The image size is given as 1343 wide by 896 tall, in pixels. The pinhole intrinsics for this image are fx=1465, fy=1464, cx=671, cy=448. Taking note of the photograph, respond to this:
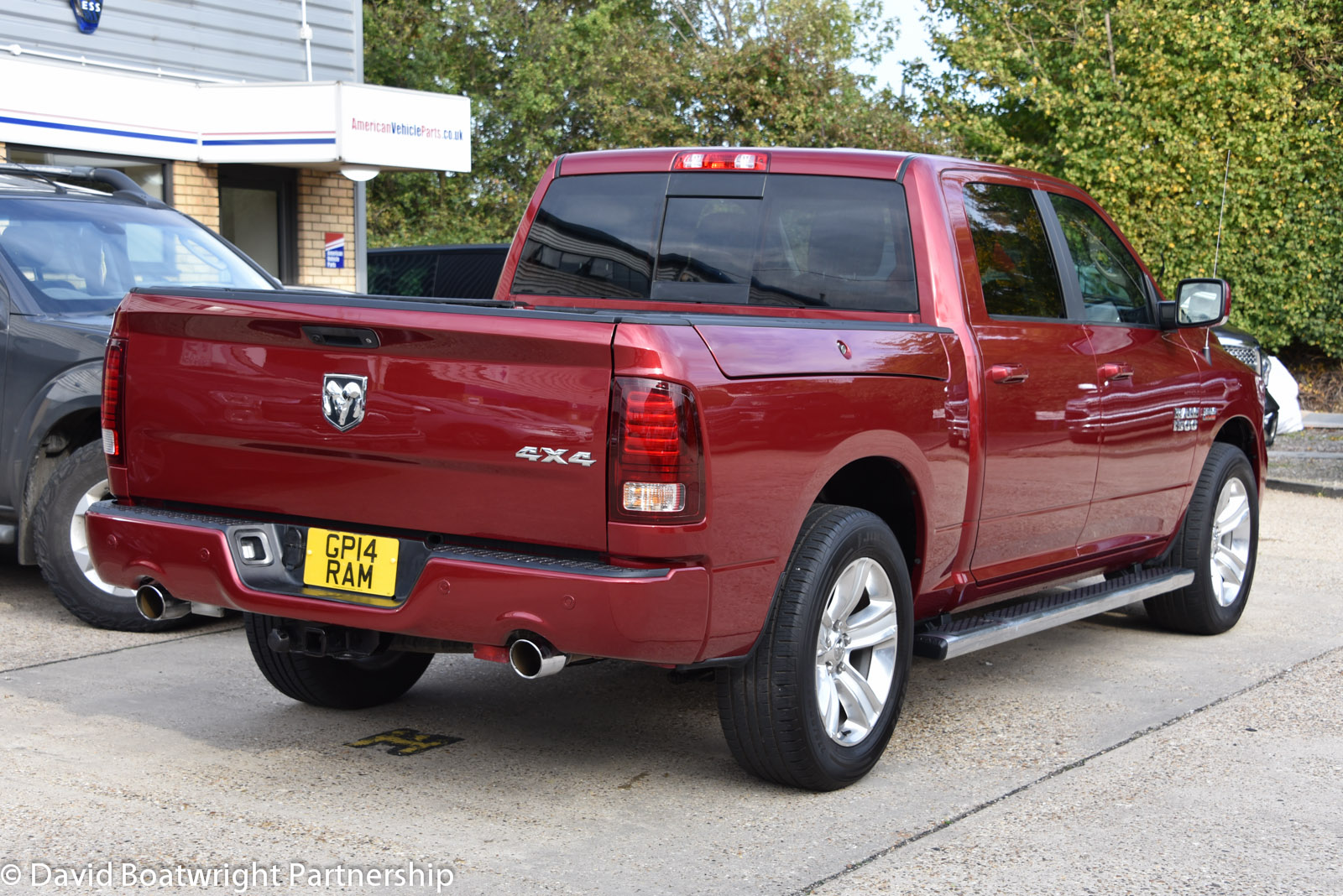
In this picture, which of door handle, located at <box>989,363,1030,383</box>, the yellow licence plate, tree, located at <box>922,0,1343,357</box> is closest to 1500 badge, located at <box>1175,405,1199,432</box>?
door handle, located at <box>989,363,1030,383</box>

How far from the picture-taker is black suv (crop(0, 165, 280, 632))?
6668 mm

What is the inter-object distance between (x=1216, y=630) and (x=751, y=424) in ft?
13.1

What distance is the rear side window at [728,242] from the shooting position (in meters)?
5.18

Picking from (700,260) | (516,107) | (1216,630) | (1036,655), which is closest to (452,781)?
(700,260)

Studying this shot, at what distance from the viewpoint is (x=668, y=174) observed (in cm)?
557

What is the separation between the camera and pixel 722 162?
5.48m

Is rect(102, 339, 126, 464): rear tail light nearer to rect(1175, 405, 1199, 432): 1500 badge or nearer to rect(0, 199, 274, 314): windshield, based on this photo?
rect(0, 199, 274, 314): windshield

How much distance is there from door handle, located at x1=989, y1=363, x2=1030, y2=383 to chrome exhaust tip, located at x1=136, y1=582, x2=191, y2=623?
278 cm

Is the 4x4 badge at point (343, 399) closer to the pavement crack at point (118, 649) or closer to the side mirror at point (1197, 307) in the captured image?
the pavement crack at point (118, 649)

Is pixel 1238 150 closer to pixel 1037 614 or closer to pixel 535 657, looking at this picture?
pixel 1037 614

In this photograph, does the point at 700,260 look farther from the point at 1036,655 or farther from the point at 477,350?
the point at 1036,655

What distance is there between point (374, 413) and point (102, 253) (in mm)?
4303

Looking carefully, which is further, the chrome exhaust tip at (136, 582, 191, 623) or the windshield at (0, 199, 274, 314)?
the windshield at (0, 199, 274, 314)

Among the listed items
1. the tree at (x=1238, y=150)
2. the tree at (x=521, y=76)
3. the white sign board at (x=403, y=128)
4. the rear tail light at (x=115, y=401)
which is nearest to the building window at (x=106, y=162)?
the white sign board at (x=403, y=128)
